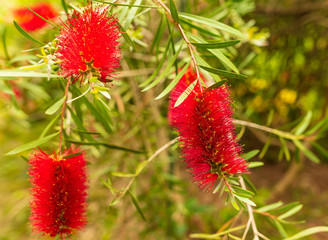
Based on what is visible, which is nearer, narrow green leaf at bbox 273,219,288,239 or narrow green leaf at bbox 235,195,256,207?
narrow green leaf at bbox 235,195,256,207

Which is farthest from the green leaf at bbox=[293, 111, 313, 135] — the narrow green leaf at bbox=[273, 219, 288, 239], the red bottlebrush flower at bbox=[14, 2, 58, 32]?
the red bottlebrush flower at bbox=[14, 2, 58, 32]

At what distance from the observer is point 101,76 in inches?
21.5

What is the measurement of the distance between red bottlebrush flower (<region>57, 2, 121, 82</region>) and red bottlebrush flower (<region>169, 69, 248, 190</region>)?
0.55ft

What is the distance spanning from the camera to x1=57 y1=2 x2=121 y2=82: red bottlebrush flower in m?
0.52

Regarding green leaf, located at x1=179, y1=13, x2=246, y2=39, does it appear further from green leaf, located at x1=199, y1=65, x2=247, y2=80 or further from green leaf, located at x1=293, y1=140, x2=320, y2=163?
green leaf, located at x1=293, y1=140, x2=320, y2=163

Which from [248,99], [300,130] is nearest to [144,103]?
[300,130]

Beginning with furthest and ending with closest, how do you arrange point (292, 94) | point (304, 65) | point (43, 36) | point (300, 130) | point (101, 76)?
point (292, 94) → point (304, 65) → point (43, 36) → point (300, 130) → point (101, 76)

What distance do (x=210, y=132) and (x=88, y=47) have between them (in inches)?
10.5

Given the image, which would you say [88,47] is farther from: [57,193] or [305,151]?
[305,151]

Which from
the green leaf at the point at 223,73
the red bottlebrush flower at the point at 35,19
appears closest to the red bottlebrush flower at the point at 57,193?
the green leaf at the point at 223,73

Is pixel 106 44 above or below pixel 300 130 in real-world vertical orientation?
above

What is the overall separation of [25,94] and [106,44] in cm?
116

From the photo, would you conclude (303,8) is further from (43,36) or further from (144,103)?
(43,36)

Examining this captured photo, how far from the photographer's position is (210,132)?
1.78 ft
